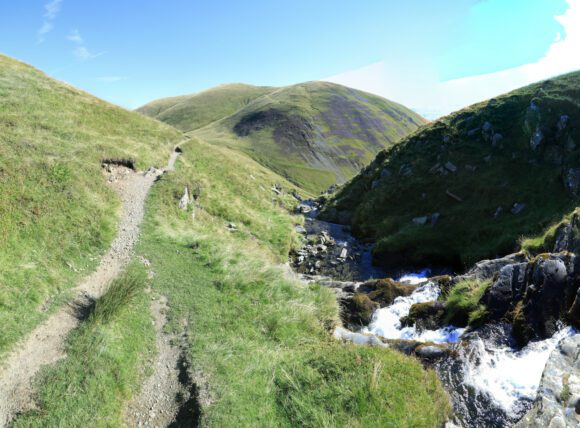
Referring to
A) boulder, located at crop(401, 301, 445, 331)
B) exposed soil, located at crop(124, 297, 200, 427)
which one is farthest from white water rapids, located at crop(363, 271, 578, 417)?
exposed soil, located at crop(124, 297, 200, 427)

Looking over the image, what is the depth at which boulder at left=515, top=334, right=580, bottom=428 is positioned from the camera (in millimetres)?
9505

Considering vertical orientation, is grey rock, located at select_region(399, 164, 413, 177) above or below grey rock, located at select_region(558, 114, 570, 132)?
below

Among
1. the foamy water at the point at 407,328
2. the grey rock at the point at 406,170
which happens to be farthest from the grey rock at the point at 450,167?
the foamy water at the point at 407,328

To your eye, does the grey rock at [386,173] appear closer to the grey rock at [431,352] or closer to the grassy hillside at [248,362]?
the grassy hillside at [248,362]

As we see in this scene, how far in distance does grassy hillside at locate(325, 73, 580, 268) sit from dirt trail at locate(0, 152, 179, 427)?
91.8 feet

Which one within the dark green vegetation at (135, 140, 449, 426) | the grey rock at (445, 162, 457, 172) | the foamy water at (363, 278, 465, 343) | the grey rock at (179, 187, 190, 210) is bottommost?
→ the foamy water at (363, 278, 465, 343)

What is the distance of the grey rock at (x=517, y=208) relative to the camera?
114ft

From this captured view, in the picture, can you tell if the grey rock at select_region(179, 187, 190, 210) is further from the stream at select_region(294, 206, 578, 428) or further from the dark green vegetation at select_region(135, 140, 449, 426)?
the stream at select_region(294, 206, 578, 428)

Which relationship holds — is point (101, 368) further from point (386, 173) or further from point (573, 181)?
point (386, 173)

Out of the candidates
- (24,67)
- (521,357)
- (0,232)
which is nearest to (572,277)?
(521,357)

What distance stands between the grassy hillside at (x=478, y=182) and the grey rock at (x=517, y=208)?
0.10 m

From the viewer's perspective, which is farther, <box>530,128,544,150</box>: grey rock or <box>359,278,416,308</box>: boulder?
<box>530,128,544,150</box>: grey rock

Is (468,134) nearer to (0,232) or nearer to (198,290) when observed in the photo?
(198,290)

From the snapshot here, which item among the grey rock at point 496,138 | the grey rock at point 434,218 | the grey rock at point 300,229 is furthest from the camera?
the grey rock at point 300,229
